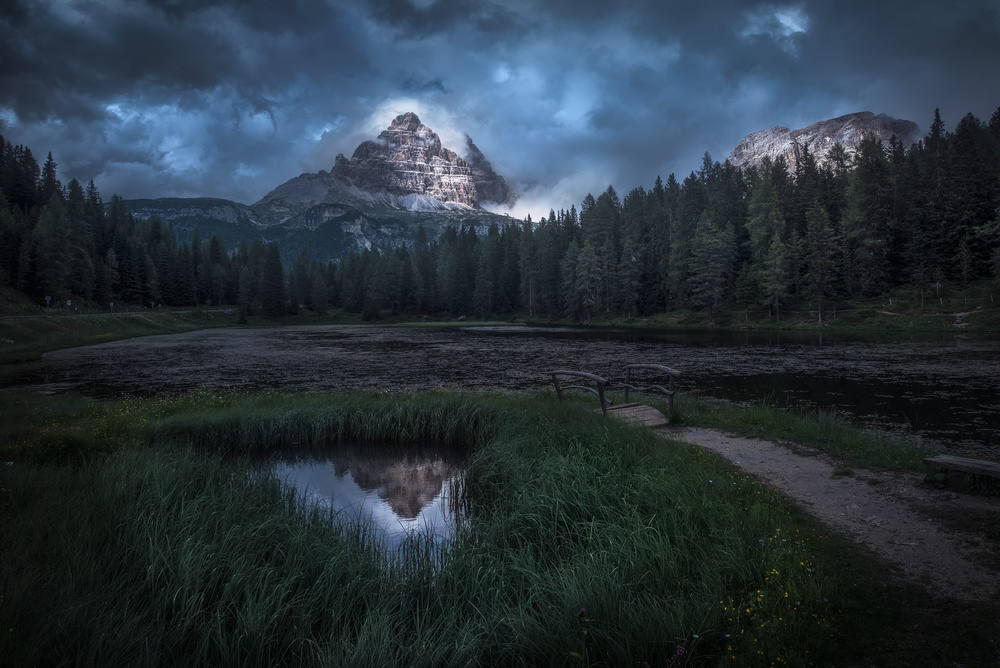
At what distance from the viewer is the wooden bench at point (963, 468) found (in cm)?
703

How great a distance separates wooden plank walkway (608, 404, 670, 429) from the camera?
42.6 ft

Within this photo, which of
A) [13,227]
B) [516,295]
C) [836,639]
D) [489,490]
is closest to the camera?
[836,639]

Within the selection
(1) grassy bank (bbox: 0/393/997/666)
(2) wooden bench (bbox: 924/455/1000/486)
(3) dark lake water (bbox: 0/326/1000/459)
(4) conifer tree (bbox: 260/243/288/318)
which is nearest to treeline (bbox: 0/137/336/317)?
(4) conifer tree (bbox: 260/243/288/318)

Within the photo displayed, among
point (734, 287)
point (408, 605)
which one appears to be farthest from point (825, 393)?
point (734, 287)

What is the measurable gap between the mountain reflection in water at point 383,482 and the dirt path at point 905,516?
582 centimetres

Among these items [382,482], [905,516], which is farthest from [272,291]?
[905,516]

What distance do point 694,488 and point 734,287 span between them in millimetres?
72896

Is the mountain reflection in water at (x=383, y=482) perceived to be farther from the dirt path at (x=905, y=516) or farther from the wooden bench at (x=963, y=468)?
the wooden bench at (x=963, y=468)

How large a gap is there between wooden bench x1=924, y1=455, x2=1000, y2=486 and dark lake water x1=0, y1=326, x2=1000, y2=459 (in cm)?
449

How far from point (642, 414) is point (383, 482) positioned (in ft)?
23.8

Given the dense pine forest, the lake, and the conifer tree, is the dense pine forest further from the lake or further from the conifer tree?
the lake

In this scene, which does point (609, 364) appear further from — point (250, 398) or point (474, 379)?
point (250, 398)

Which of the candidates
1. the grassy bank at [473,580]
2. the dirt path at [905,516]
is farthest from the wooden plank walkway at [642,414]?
the grassy bank at [473,580]

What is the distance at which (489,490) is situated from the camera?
381 inches
